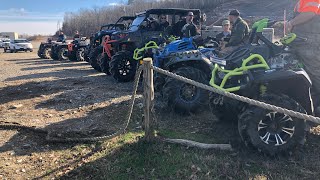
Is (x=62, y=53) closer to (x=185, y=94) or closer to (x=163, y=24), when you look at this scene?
(x=163, y=24)

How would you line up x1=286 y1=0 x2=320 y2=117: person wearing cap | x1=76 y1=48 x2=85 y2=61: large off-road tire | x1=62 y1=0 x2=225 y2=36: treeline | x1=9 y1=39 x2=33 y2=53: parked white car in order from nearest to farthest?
x1=286 y1=0 x2=320 y2=117: person wearing cap < x1=76 y1=48 x2=85 y2=61: large off-road tire < x1=9 y1=39 x2=33 y2=53: parked white car < x1=62 y1=0 x2=225 y2=36: treeline

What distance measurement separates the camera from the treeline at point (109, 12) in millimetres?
54769

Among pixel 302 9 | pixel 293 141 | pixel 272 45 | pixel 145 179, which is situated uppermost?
pixel 302 9

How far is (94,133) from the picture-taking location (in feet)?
17.7

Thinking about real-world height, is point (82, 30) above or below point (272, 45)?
above

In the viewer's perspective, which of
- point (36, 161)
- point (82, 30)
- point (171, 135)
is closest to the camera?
point (36, 161)

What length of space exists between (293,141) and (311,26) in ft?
6.22

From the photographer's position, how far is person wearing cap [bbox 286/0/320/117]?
4.73m

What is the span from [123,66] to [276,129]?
6.95 metres

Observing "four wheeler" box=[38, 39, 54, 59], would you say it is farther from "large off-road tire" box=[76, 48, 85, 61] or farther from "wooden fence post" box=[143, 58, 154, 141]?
"wooden fence post" box=[143, 58, 154, 141]

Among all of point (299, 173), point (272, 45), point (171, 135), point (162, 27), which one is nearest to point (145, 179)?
point (171, 135)

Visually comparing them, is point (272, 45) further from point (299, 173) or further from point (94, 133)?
point (94, 133)

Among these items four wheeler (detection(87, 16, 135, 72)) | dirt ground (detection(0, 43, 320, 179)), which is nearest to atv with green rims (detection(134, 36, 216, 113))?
dirt ground (detection(0, 43, 320, 179))

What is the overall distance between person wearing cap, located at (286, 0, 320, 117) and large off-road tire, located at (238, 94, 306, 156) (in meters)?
0.84
